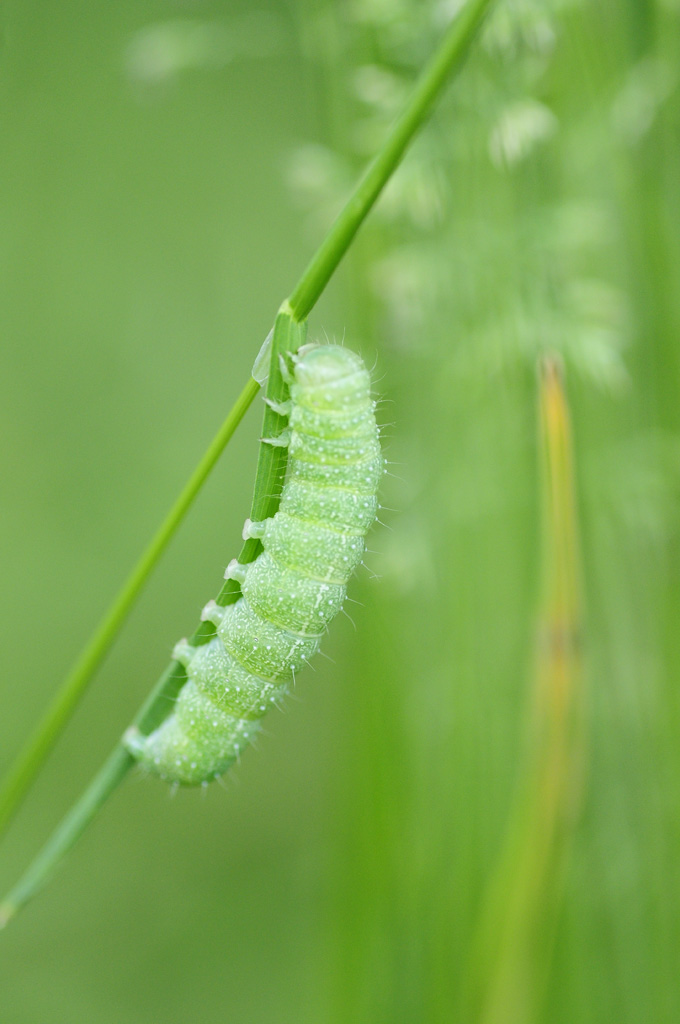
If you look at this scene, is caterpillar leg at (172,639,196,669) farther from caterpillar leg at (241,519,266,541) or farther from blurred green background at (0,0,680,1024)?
blurred green background at (0,0,680,1024)

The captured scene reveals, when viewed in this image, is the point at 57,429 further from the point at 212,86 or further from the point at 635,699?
the point at 635,699

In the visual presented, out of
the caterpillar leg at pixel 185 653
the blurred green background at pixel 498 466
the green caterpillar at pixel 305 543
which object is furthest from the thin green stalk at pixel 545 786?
the caterpillar leg at pixel 185 653

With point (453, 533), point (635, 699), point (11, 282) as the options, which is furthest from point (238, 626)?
point (11, 282)

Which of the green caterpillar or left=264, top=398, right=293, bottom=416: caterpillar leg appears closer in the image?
left=264, top=398, right=293, bottom=416: caterpillar leg

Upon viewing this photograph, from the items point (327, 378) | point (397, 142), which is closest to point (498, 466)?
point (327, 378)

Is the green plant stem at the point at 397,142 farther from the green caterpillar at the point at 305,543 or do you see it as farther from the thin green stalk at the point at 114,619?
the green caterpillar at the point at 305,543

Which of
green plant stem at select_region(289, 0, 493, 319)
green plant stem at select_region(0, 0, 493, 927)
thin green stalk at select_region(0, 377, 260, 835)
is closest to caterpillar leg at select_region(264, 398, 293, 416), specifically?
green plant stem at select_region(0, 0, 493, 927)
